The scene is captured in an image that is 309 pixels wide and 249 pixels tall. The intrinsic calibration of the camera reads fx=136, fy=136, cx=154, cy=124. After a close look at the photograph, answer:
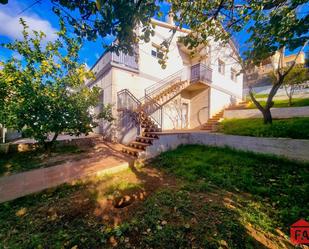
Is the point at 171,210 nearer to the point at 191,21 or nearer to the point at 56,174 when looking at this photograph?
the point at 56,174

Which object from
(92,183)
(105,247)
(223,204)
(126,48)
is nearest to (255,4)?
(126,48)

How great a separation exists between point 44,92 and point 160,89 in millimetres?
6451

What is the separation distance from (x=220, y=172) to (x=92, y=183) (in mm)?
3903

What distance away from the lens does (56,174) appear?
4.19m

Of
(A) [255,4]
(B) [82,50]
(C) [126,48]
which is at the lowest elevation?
(C) [126,48]

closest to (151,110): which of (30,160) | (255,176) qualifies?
(255,176)

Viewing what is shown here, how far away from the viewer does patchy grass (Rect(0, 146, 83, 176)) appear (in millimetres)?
4625

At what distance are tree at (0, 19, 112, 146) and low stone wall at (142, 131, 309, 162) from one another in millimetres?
3281

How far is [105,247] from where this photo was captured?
77.8 inches

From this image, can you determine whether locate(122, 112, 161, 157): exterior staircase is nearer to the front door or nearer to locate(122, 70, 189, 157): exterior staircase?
locate(122, 70, 189, 157): exterior staircase

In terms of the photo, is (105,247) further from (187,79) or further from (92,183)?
(187,79)
